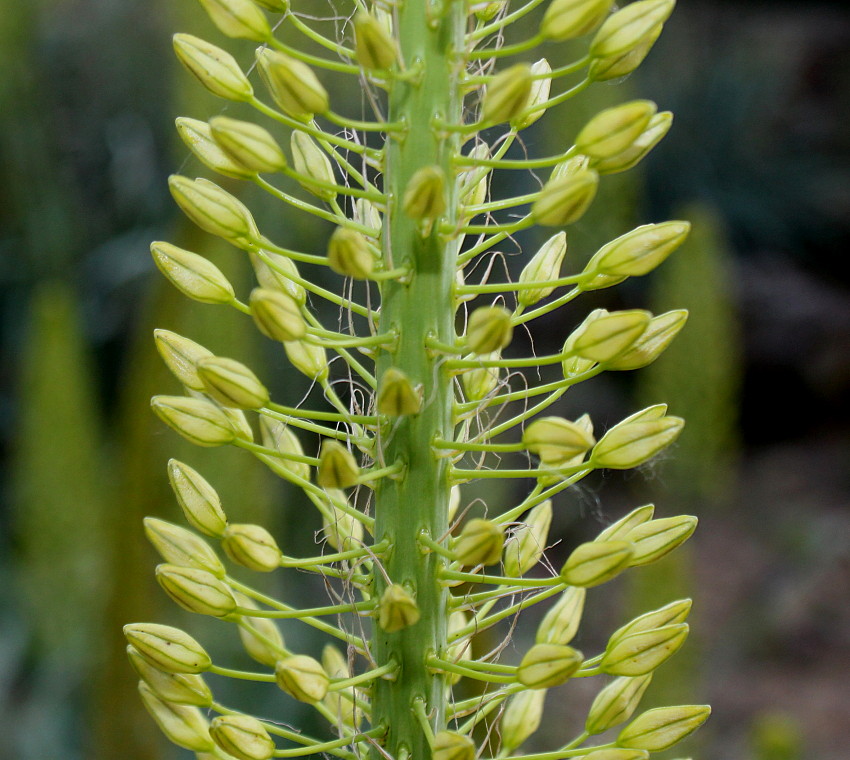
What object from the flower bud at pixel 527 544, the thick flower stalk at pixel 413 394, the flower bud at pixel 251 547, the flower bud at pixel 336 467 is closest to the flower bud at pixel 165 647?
the thick flower stalk at pixel 413 394

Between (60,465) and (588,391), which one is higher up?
(60,465)

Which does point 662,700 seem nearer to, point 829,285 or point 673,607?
point 673,607

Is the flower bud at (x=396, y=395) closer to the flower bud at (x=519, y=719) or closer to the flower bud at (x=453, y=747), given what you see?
the flower bud at (x=453, y=747)

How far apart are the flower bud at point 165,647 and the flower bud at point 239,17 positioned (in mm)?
655

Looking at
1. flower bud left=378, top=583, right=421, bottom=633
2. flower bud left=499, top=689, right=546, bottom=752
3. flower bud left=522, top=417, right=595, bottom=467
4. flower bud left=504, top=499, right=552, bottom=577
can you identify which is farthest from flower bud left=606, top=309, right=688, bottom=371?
flower bud left=499, top=689, right=546, bottom=752

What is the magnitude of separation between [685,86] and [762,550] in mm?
4748

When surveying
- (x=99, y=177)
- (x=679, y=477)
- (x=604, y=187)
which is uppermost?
(x=99, y=177)

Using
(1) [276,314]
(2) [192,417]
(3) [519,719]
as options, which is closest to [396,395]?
(1) [276,314]

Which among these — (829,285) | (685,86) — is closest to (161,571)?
(685,86)

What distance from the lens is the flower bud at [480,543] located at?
898 millimetres

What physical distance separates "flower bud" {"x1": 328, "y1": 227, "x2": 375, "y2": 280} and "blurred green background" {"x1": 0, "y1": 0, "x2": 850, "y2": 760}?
1.12ft

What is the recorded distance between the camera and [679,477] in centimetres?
702

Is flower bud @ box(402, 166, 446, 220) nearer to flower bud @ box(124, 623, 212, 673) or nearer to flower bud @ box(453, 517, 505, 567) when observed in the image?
flower bud @ box(453, 517, 505, 567)

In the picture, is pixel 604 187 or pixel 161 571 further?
pixel 604 187
